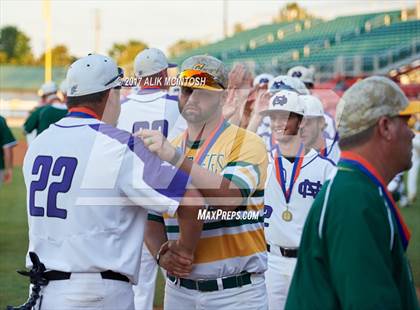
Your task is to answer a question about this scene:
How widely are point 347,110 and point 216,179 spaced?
4.00 ft

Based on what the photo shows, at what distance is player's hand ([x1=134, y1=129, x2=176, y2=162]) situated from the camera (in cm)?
387

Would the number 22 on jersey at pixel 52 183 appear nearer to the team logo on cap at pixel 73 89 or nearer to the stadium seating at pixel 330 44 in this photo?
the team logo on cap at pixel 73 89

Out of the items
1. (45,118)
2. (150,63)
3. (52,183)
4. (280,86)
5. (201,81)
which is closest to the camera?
(52,183)

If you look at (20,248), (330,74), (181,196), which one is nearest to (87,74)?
(181,196)

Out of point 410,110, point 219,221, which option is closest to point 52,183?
point 219,221

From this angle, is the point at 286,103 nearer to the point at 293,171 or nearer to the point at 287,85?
the point at 293,171

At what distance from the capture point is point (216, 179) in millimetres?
4090

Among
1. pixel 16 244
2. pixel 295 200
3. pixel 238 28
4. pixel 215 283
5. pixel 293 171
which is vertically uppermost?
pixel 238 28

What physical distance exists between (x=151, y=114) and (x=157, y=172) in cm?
314

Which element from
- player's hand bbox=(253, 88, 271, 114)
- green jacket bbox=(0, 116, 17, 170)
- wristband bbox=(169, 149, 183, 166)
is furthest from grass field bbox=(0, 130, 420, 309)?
wristband bbox=(169, 149, 183, 166)

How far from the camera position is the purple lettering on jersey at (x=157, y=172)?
3.83 metres

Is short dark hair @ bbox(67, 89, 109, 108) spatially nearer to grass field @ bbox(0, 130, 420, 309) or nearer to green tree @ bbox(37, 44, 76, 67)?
grass field @ bbox(0, 130, 420, 309)

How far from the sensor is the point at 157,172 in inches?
151

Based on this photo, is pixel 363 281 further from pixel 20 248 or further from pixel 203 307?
pixel 20 248
